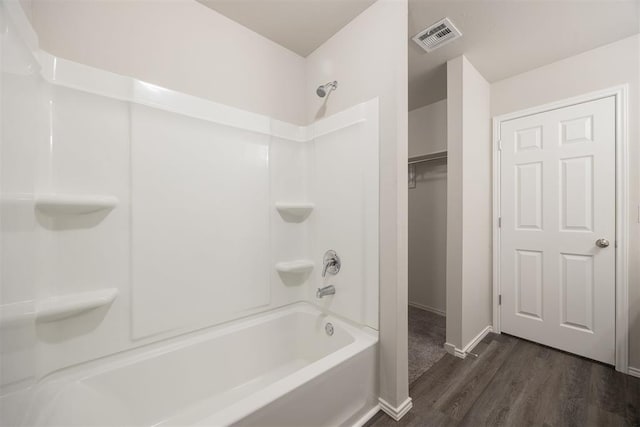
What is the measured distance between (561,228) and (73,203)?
3.22 m

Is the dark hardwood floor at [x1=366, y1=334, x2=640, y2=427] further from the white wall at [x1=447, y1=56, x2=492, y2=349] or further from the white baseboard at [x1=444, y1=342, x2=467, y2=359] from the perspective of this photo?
the white wall at [x1=447, y1=56, x2=492, y2=349]

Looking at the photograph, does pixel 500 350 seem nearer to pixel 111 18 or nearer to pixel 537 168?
pixel 537 168

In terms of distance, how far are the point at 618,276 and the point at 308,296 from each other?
2.27 m

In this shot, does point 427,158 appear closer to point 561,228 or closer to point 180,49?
point 561,228

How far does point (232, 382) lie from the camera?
1470 mm

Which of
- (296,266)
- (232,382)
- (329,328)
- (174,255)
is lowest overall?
(232,382)

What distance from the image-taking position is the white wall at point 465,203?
1950 millimetres

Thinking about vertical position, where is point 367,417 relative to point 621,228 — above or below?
below

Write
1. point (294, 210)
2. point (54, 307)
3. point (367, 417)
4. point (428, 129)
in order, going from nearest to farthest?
point (54, 307), point (367, 417), point (294, 210), point (428, 129)

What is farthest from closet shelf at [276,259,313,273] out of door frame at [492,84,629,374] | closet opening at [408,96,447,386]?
door frame at [492,84,629,374]

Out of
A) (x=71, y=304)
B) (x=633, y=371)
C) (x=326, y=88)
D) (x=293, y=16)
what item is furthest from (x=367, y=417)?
(x=293, y=16)

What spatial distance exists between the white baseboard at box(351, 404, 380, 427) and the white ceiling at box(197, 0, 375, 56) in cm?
242

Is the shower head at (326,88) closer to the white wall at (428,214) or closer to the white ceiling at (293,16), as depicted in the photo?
the white ceiling at (293,16)

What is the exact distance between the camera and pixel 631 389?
1538 millimetres
